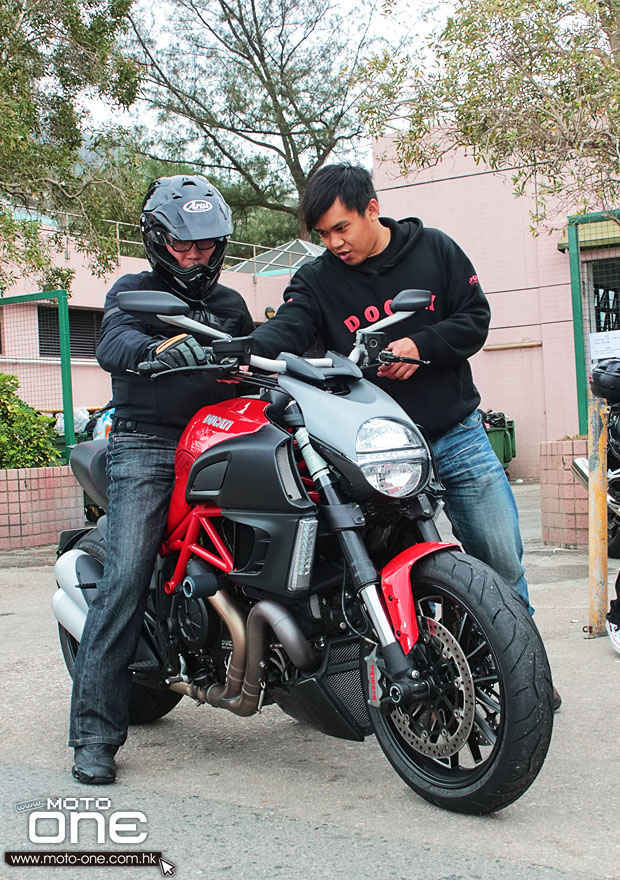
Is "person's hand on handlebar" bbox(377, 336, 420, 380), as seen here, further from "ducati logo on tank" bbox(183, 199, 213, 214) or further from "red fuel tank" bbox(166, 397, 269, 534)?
"ducati logo on tank" bbox(183, 199, 213, 214)

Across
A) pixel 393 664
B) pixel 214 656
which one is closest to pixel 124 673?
pixel 214 656

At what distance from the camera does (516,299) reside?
20.1 meters


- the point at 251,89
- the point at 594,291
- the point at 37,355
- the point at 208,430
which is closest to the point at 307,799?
the point at 208,430

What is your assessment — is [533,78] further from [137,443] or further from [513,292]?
[513,292]

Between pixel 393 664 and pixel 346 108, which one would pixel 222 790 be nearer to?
pixel 393 664

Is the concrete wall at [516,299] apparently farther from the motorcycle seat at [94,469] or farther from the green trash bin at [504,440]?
the motorcycle seat at [94,469]

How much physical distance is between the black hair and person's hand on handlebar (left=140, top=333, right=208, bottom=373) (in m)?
0.78

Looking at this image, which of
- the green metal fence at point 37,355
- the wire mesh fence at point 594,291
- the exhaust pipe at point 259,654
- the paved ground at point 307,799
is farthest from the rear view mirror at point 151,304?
the green metal fence at point 37,355

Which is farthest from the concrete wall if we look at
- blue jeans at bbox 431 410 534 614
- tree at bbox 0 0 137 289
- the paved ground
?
blue jeans at bbox 431 410 534 614

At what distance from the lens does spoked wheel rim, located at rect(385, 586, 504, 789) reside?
9.19 ft

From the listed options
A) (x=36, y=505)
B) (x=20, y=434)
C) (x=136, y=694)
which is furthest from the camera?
(x=20, y=434)

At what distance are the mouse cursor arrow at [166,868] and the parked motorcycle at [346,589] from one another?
62 cm

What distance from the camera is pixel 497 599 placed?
109 inches

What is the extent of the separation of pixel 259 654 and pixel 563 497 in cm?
585
